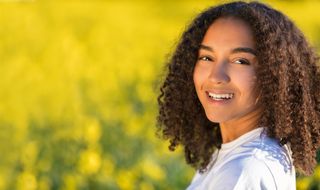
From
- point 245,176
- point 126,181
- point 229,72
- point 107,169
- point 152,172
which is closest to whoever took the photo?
point 245,176

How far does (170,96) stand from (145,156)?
7.28ft

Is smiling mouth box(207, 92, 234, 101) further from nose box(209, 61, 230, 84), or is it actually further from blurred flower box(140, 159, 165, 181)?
blurred flower box(140, 159, 165, 181)

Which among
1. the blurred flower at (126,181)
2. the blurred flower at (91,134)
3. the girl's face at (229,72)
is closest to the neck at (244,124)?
the girl's face at (229,72)

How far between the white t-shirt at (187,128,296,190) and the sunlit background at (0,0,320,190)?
17.3 inches

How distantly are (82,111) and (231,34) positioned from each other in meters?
3.37

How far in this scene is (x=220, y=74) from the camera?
6.25ft

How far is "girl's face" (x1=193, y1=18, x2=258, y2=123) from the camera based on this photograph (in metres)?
1.90

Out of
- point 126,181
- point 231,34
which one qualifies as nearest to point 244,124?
point 231,34

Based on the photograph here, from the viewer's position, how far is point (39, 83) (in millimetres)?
5777

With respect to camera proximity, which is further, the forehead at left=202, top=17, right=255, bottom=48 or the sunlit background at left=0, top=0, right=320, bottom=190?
the sunlit background at left=0, top=0, right=320, bottom=190

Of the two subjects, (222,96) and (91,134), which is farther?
(91,134)

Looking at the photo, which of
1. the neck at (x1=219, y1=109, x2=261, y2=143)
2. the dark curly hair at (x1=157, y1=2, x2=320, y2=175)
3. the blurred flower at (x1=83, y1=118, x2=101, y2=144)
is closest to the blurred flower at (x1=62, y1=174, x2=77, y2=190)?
the blurred flower at (x1=83, y1=118, x2=101, y2=144)

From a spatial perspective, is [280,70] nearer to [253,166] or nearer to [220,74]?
[220,74]

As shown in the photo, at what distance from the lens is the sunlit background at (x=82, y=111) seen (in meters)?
3.99
